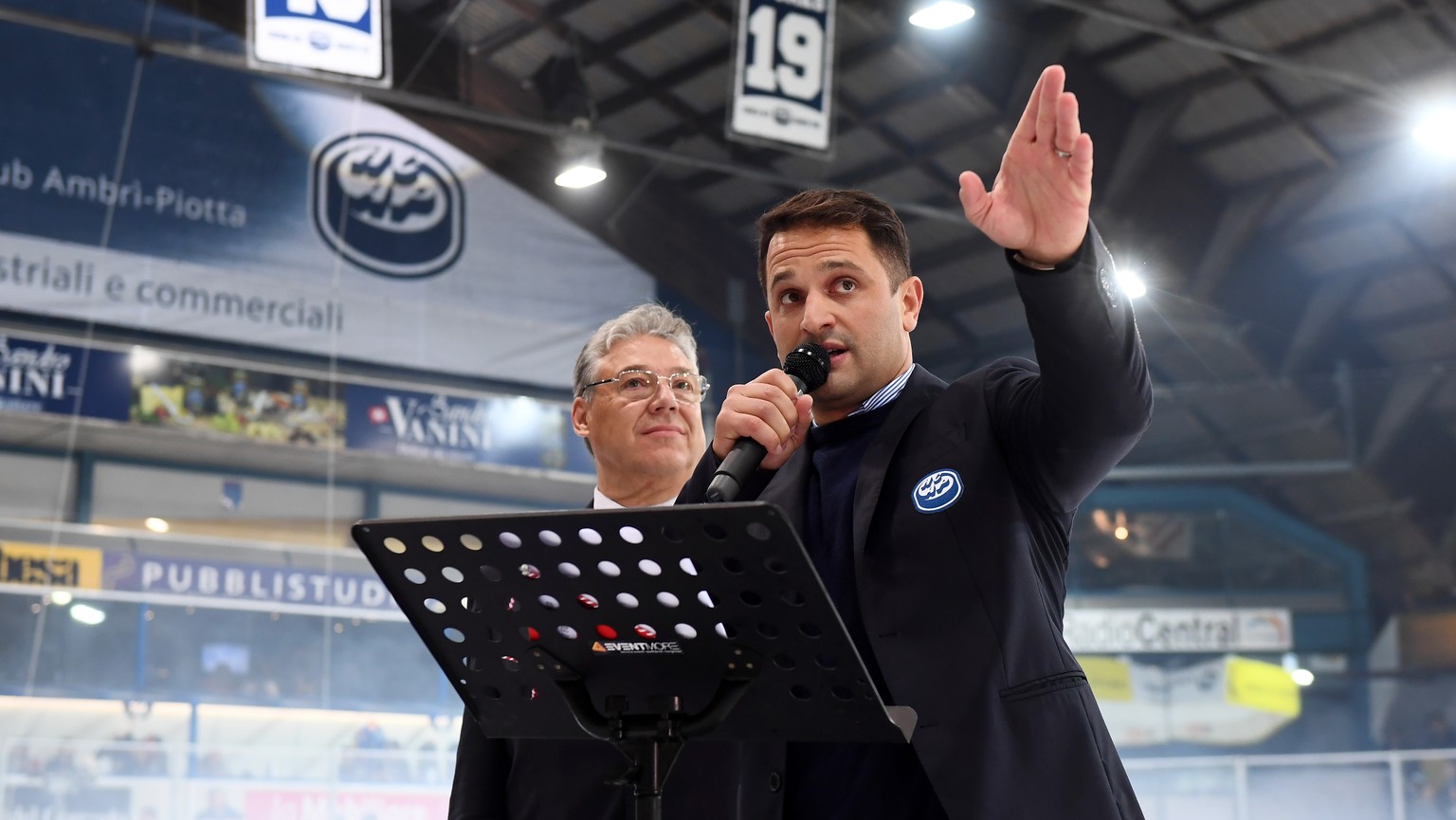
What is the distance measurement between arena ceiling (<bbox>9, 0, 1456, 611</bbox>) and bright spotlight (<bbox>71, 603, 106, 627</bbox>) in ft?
9.90

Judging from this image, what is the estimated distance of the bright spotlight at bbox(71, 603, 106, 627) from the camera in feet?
19.6

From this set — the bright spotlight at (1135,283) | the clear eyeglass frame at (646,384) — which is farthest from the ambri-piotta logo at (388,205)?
the clear eyeglass frame at (646,384)

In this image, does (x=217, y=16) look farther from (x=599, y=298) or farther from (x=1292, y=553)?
(x=1292, y=553)

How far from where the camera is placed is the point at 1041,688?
139 cm

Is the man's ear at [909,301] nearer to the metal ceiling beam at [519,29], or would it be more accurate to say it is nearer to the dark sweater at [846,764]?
the dark sweater at [846,764]

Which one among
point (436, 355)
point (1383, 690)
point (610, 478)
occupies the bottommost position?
point (610, 478)

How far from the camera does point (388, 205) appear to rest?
24.5ft

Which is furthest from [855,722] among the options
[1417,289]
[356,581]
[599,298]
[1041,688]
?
[1417,289]

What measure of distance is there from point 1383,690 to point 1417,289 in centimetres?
276

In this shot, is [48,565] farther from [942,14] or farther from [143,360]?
[942,14]

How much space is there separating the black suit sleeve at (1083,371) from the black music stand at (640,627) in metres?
0.37

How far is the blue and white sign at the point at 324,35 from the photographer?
5.62 meters

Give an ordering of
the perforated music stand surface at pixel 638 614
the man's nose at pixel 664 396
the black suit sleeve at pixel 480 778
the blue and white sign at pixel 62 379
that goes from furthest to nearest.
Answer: the blue and white sign at pixel 62 379 < the man's nose at pixel 664 396 < the black suit sleeve at pixel 480 778 < the perforated music stand surface at pixel 638 614

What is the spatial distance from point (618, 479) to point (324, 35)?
12.5ft
